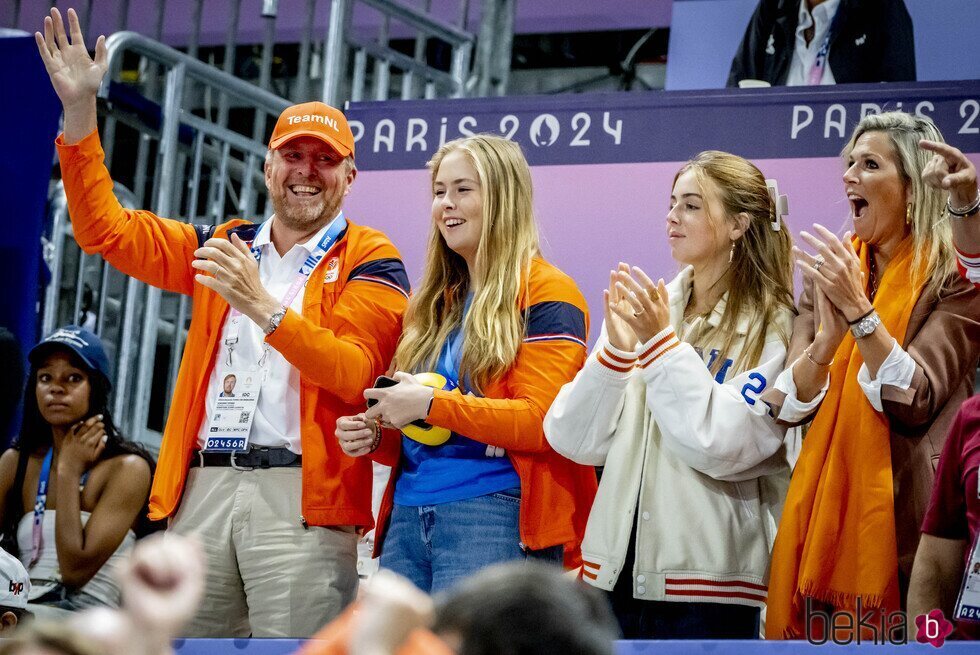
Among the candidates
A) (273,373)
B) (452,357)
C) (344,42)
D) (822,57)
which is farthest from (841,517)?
(344,42)

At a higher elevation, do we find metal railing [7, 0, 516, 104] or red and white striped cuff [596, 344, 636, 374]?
metal railing [7, 0, 516, 104]

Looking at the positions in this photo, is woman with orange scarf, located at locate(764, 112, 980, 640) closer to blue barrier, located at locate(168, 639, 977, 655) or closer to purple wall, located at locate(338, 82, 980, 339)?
blue barrier, located at locate(168, 639, 977, 655)

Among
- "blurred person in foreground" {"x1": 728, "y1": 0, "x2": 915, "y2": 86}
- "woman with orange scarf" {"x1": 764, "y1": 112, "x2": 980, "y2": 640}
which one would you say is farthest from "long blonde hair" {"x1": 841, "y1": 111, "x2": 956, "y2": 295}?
"blurred person in foreground" {"x1": 728, "y1": 0, "x2": 915, "y2": 86}

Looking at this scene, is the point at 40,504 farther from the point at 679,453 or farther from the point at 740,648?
the point at 740,648

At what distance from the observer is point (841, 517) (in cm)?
300

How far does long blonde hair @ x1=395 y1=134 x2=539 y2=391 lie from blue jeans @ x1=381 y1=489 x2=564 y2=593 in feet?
1.03

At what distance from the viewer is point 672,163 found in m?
4.21

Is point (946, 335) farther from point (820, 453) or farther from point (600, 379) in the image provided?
point (600, 379)

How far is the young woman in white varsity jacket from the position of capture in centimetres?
296

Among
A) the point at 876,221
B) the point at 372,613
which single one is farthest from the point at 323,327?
the point at 372,613

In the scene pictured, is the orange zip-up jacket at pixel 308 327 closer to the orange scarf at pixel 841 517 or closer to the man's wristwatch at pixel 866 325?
the orange scarf at pixel 841 517

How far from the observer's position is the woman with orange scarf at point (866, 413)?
9.61 feet

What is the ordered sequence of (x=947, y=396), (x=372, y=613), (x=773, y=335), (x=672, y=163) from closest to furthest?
(x=372, y=613)
(x=947, y=396)
(x=773, y=335)
(x=672, y=163)

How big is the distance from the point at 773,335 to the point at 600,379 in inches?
17.5
